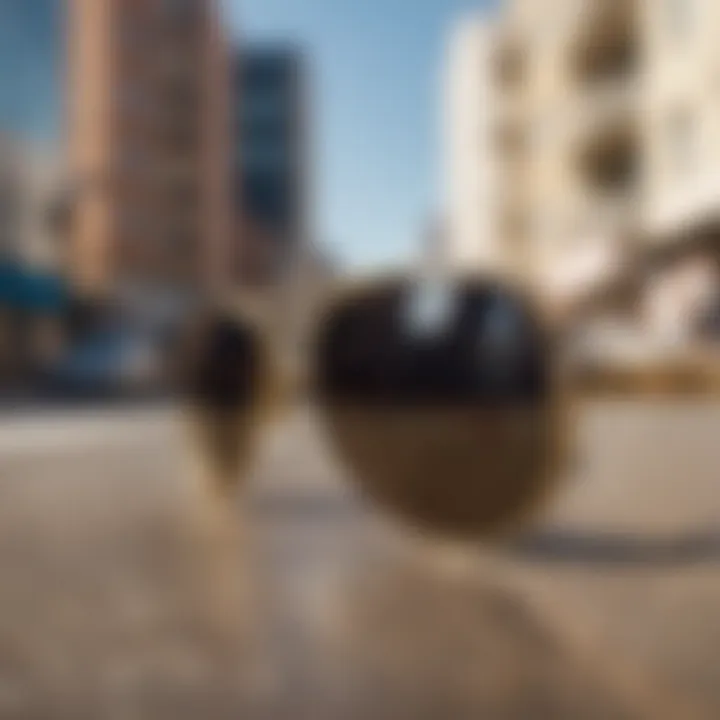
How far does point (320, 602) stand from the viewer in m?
0.67

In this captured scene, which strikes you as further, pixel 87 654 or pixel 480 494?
pixel 480 494

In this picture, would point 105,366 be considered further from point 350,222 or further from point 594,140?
point 594,140

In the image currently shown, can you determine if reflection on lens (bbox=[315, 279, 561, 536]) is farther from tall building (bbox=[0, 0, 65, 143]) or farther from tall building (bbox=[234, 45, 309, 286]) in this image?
tall building (bbox=[0, 0, 65, 143])

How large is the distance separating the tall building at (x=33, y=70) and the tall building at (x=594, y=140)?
172mm

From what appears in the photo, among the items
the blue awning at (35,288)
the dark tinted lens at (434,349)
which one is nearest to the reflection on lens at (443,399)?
the dark tinted lens at (434,349)

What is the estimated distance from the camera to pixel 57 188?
53 cm

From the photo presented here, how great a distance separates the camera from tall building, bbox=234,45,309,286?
54 cm

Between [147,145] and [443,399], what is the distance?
0.87 ft

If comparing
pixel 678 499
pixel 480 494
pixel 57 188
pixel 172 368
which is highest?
pixel 57 188

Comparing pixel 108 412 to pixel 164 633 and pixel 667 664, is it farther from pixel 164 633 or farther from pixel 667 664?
pixel 667 664

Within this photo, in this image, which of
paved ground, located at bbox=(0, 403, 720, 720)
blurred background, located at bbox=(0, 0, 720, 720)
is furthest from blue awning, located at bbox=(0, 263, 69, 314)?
paved ground, located at bbox=(0, 403, 720, 720)

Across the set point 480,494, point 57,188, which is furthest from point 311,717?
point 480,494

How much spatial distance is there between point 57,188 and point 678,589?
1.29 ft

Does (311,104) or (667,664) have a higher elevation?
(311,104)
